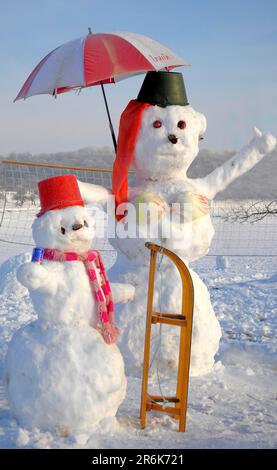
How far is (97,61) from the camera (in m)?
4.46

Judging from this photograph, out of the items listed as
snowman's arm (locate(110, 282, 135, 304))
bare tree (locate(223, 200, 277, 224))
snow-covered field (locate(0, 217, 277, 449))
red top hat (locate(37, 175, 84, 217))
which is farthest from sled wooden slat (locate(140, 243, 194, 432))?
bare tree (locate(223, 200, 277, 224))

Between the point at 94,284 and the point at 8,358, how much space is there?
697mm

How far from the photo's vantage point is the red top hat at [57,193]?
373 centimetres

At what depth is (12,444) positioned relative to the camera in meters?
3.33

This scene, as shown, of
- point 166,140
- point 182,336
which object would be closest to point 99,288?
point 182,336

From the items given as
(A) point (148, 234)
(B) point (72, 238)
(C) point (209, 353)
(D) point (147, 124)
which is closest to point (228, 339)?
(C) point (209, 353)

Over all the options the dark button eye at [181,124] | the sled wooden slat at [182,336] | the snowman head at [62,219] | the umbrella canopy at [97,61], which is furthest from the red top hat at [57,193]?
the dark button eye at [181,124]

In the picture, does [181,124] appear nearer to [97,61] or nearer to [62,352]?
[97,61]

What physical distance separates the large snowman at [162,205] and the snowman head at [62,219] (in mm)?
835

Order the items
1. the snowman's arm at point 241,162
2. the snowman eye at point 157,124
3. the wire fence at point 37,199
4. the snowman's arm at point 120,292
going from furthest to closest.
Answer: the wire fence at point 37,199 < the snowman's arm at point 241,162 < the snowman eye at point 157,124 < the snowman's arm at point 120,292

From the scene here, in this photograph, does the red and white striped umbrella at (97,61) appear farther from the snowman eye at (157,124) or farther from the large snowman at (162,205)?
the snowman eye at (157,124)

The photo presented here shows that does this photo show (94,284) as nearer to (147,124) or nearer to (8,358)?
(8,358)

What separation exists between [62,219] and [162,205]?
3.75 ft

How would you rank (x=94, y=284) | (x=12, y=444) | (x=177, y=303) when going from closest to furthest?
(x=12, y=444) → (x=94, y=284) → (x=177, y=303)
